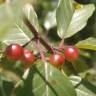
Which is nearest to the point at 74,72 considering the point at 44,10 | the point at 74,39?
the point at 74,39

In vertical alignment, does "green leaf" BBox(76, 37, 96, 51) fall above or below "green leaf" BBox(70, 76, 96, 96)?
above

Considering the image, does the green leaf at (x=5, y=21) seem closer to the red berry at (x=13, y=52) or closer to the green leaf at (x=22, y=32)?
the red berry at (x=13, y=52)

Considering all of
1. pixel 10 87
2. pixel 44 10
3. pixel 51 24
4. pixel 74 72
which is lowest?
pixel 44 10

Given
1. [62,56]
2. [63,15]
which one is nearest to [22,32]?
[63,15]

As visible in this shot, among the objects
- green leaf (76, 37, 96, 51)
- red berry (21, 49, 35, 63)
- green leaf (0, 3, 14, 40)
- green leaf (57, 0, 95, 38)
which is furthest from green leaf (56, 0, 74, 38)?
green leaf (0, 3, 14, 40)

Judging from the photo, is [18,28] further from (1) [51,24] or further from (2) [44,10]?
(2) [44,10]

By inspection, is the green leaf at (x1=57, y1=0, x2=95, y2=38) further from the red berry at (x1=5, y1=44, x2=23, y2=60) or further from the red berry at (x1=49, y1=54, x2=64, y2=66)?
the red berry at (x1=5, y1=44, x2=23, y2=60)

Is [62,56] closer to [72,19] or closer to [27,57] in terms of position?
[27,57]

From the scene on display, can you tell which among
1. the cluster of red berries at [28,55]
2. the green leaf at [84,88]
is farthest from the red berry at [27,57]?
the green leaf at [84,88]
